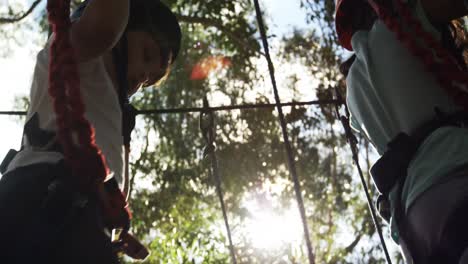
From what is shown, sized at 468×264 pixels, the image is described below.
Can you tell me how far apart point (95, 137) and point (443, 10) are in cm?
74

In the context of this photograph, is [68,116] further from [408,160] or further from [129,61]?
[408,160]

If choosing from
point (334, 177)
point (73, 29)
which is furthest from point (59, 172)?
point (334, 177)

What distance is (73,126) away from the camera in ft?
2.74

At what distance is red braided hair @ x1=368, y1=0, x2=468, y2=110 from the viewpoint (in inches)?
34.4

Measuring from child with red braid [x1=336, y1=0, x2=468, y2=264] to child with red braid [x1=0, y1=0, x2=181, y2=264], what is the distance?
479mm

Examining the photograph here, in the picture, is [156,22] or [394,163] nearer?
[394,163]

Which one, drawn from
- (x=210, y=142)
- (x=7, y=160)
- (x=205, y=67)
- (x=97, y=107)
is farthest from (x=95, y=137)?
(x=205, y=67)

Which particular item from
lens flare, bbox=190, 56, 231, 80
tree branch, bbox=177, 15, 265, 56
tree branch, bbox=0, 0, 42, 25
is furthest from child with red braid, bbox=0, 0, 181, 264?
lens flare, bbox=190, 56, 231, 80

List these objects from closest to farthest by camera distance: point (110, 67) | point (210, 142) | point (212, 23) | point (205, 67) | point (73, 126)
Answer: point (73, 126), point (110, 67), point (210, 142), point (212, 23), point (205, 67)

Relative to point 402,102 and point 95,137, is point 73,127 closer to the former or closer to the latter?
point 95,137

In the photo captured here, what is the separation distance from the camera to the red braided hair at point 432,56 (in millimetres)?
874

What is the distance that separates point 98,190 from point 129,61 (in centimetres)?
38

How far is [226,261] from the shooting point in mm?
5676

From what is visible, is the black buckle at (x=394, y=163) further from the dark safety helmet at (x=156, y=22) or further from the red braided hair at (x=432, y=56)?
the dark safety helmet at (x=156, y=22)
